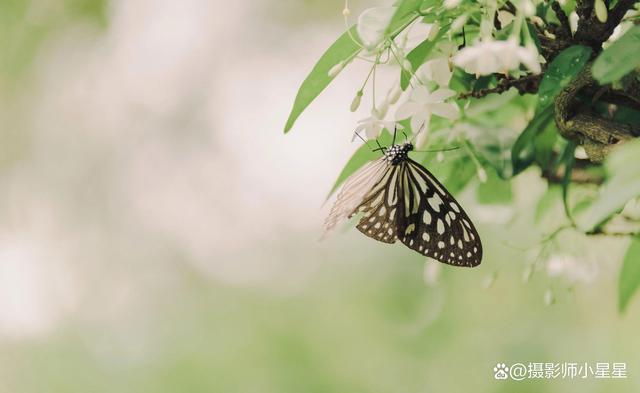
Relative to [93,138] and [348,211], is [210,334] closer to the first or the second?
[93,138]

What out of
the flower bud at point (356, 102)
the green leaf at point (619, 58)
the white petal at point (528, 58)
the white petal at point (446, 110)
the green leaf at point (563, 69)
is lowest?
the green leaf at point (619, 58)

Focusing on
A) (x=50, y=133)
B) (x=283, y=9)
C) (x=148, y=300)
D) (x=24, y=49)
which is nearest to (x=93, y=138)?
(x=50, y=133)

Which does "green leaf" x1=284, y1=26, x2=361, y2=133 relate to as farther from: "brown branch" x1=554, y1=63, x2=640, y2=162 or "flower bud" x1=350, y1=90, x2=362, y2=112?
"brown branch" x1=554, y1=63, x2=640, y2=162

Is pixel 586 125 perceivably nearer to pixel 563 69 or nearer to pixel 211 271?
pixel 563 69

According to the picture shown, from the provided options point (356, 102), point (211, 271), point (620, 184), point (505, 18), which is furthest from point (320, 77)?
point (211, 271)

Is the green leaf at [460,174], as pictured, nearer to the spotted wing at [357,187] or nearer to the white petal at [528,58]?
the spotted wing at [357,187]

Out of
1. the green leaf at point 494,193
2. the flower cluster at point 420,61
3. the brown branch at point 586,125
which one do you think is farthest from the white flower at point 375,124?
the green leaf at point 494,193

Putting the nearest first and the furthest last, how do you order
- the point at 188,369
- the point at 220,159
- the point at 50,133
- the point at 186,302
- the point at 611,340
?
the point at 611,340
the point at 188,369
the point at 186,302
the point at 220,159
the point at 50,133
